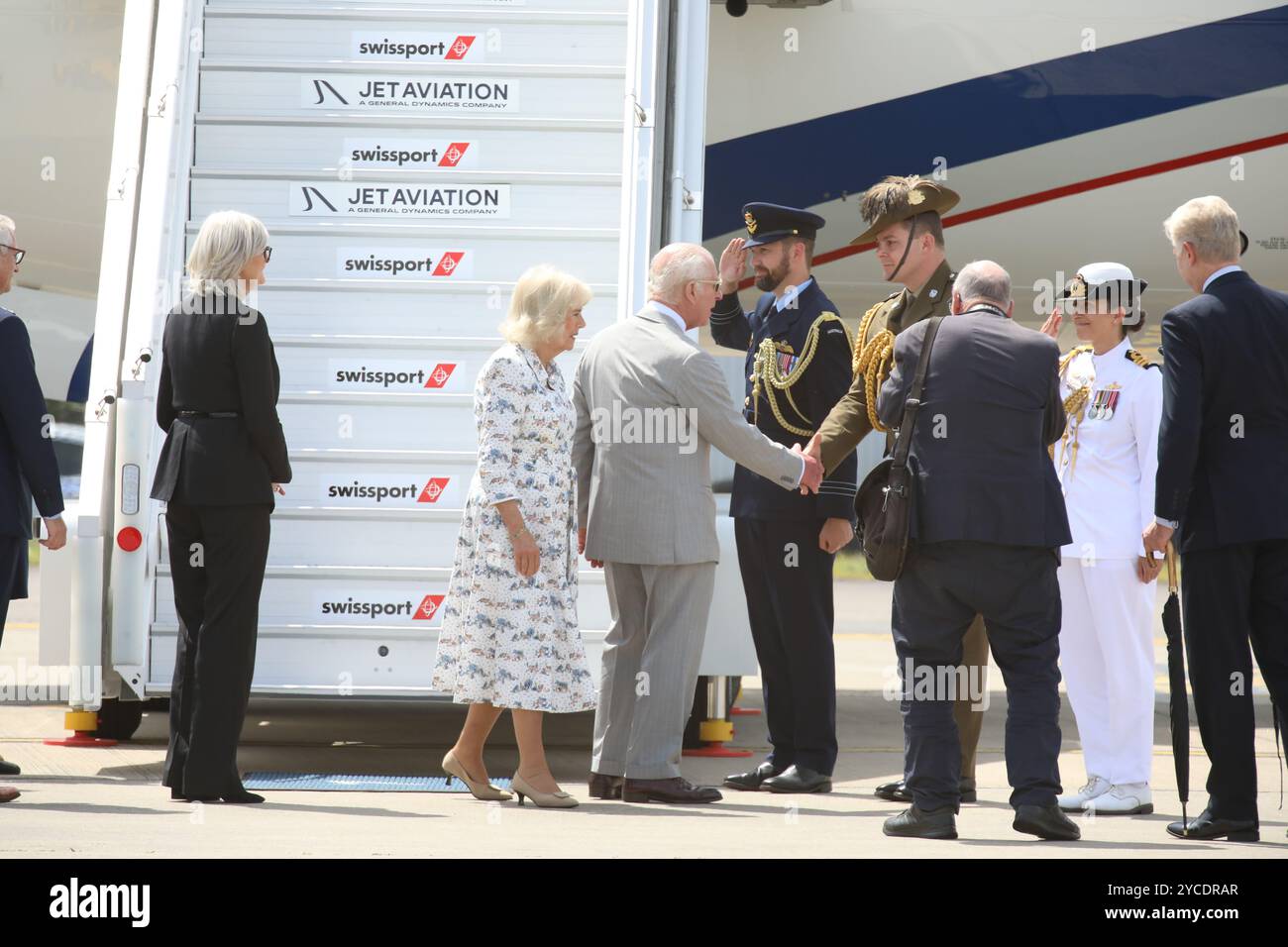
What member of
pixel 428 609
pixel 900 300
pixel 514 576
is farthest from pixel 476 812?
pixel 900 300

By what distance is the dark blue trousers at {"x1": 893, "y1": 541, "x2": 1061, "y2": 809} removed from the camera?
4262 millimetres

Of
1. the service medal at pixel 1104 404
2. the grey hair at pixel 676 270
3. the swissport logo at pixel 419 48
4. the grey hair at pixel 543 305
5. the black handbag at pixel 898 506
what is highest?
the swissport logo at pixel 419 48

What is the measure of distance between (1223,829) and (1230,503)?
2.90ft

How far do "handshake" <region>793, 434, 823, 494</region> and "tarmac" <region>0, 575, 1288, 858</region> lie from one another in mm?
1000

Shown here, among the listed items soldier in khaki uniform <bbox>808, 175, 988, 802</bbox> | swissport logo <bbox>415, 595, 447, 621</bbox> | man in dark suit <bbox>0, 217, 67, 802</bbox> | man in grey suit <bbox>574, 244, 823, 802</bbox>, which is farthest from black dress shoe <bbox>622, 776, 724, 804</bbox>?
man in dark suit <bbox>0, 217, 67, 802</bbox>

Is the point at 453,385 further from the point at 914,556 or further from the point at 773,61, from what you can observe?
the point at 773,61

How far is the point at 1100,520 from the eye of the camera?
5.03 metres

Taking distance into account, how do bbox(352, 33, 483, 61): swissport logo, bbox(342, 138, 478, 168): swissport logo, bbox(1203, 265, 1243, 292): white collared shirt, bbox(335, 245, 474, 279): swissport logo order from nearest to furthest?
bbox(1203, 265, 1243, 292): white collared shirt, bbox(335, 245, 474, 279): swissport logo, bbox(342, 138, 478, 168): swissport logo, bbox(352, 33, 483, 61): swissport logo

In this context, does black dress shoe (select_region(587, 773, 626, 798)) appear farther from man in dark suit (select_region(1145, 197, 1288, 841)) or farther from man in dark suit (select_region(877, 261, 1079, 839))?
man in dark suit (select_region(1145, 197, 1288, 841))

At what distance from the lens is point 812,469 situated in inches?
198

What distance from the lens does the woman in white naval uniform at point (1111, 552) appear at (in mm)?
5008

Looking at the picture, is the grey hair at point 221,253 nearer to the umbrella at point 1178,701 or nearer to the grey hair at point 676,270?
the grey hair at point 676,270

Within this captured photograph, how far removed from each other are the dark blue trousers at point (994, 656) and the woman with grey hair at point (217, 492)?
189cm

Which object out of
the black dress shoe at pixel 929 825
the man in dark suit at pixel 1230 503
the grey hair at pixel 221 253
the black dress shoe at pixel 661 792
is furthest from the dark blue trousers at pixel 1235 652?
the grey hair at pixel 221 253
